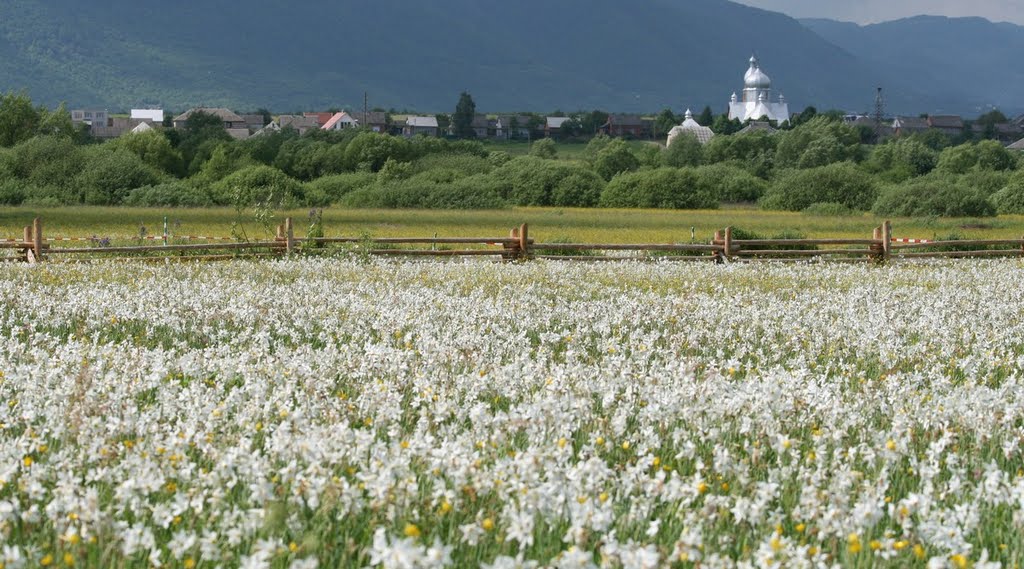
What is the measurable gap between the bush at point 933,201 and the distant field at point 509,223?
81.2 inches

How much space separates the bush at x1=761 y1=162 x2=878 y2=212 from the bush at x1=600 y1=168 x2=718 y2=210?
5.40 meters

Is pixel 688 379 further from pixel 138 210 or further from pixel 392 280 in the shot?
pixel 138 210

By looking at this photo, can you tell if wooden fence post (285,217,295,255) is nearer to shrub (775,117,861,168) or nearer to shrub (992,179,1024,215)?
shrub (992,179,1024,215)

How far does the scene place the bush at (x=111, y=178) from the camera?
7125cm

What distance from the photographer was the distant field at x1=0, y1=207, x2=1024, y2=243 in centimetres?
4825

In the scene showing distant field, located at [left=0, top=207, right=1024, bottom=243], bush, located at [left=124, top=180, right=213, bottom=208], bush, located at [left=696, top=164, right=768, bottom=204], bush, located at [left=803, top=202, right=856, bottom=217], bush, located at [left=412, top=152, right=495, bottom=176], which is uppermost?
bush, located at [left=412, top=152, right=495, bottom=176]

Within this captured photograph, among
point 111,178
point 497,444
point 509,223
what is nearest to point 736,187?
point 509,223

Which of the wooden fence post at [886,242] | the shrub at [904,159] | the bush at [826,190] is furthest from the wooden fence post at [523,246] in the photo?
the shrub at [904,159]

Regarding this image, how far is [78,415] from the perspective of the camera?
6.53 m

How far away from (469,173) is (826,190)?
27.8 m

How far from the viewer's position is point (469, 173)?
305ft

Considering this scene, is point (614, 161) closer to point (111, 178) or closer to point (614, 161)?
point (614, 161)

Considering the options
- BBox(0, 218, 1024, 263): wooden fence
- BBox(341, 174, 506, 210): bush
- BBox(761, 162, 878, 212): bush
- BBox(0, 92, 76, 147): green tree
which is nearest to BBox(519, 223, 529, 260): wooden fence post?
BBox(0, 218, 1024, 263): wooden fence

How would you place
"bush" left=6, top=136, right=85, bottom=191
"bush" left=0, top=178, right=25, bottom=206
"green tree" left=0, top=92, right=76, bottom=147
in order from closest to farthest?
"bush" left=0, top=178, right=25, bottom=206 < "bush" left=6, top=136, right=85, bottom=191 < "green tree" left=0, top=92, right=76, bottom=147
